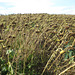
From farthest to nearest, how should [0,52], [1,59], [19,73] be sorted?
[0,52] < [1,59] < [19,73]

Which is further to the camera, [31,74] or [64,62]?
[64,62]

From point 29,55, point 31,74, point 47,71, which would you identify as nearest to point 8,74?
point 31,74

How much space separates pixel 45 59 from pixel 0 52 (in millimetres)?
1061

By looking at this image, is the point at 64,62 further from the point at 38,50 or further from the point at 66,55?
the point at 38,50

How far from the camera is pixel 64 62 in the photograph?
3084 mm

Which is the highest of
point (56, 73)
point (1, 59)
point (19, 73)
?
point (1, 59)

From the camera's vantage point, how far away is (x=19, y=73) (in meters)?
2.23

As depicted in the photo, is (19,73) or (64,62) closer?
(19,73)

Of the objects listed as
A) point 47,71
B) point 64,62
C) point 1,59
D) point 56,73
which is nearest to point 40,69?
point 47,71

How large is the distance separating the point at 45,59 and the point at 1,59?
1.09m

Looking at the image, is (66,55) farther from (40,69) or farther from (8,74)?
(8,74)

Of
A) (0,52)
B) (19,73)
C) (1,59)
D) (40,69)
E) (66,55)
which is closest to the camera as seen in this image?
(19,73)

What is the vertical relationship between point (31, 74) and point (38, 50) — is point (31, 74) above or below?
below

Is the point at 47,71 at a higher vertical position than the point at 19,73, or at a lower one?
lower
